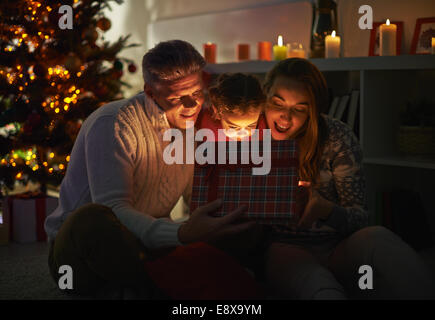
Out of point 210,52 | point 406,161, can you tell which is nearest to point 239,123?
point 406,161

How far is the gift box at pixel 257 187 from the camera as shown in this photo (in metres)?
1.40

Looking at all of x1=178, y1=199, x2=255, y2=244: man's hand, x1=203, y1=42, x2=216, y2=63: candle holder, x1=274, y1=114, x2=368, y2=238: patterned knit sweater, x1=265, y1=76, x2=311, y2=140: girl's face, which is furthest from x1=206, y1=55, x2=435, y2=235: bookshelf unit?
x1=178, y1=199, x2=255, y2=244: man's hand

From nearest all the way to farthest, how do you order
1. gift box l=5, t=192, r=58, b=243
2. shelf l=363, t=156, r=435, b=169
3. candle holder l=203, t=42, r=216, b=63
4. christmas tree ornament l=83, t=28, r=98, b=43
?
shelf l=363, t=156, r=435, b=169
gift box l=5, t=192, r=58, b=243
christmas tree ornament l=83, t=28, r=98, b=43
candle holder l=203, t=42, r=216, b=63

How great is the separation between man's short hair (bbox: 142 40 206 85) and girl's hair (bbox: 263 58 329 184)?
0.87ft

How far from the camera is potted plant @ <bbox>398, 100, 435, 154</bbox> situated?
90.7 inches

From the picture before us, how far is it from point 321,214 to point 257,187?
0.68 feet

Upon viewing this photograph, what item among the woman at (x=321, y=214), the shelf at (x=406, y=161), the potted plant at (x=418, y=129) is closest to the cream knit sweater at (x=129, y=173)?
the woman at (x=321, y=214)

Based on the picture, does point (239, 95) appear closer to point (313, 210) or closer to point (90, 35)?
point (313, 210)

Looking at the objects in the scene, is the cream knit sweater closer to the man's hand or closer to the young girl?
the man's hand

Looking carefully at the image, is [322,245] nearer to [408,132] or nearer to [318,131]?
[318,131]

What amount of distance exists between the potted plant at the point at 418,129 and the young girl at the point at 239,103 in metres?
0.99

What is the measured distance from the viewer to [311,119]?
62.9 inches

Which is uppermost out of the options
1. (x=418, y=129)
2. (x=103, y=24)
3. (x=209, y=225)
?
(x=103, y=24)

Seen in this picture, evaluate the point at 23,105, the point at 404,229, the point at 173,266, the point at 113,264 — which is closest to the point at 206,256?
the point at 173,266
